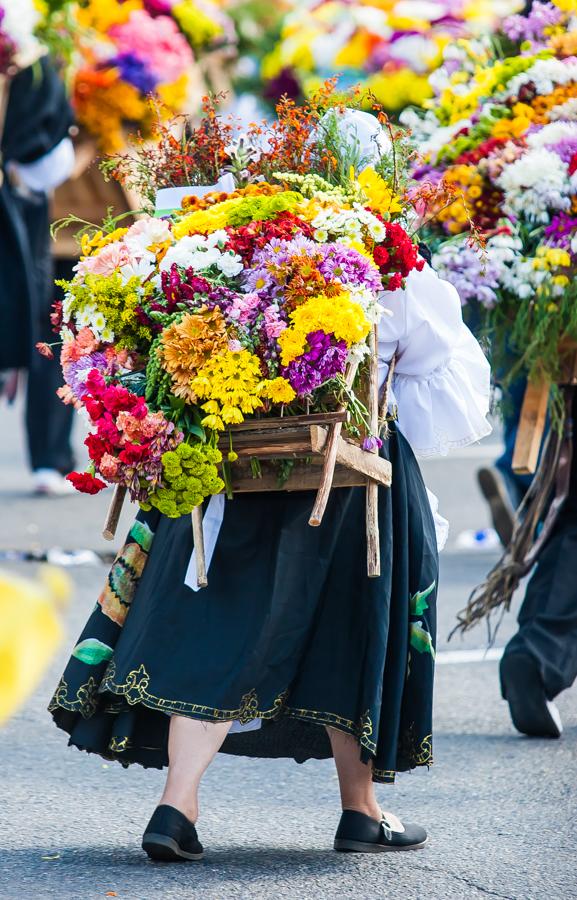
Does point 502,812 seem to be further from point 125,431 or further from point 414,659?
point 125,431

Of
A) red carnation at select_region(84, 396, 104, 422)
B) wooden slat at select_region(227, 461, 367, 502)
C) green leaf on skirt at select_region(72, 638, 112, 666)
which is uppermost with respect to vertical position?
red carnation at select_region(84, 396, 104, 422)

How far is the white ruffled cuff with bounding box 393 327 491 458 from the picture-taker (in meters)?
3.46

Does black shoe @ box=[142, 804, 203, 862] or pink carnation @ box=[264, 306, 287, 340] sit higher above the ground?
pink carnation @ box=[264, 306, 287, 340]

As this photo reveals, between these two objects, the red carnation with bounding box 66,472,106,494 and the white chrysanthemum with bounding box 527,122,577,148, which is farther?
the white chrysanthemum with bounding box 527,122,577,148

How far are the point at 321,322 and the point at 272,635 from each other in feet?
2.32

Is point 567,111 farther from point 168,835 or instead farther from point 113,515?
point 168,835

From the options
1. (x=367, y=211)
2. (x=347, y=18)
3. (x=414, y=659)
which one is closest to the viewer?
(x=367, y=211)

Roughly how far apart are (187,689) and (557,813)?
1.09 metres

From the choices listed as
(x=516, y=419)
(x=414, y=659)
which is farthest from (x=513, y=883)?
(x=516, y=419)

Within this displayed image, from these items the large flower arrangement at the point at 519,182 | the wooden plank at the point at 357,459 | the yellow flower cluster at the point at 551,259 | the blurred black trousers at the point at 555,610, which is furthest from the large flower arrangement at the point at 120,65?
the wooden plank at the point at 357,459

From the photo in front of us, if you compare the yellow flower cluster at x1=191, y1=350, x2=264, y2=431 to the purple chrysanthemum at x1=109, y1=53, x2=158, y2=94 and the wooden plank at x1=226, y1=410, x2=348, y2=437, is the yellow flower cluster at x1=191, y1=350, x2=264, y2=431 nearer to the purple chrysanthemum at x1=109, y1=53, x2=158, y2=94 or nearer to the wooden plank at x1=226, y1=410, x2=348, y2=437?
the wooden plank at x1=226, y1=410, x2=348, y2=437

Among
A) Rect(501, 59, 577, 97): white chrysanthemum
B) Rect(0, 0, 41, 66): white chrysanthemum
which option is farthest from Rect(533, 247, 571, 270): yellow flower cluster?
Rect(0, 0, 41, 66): white chrysanthemum

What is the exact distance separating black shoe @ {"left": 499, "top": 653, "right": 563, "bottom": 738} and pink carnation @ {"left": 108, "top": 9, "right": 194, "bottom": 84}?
502 cm

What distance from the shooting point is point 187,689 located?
317 cm
